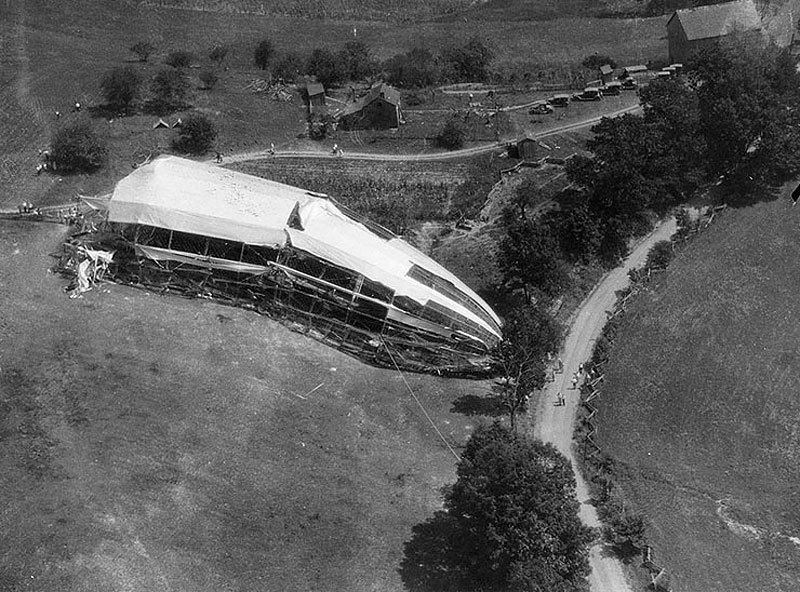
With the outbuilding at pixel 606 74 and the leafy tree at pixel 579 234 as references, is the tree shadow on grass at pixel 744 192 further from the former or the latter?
the outbuilding at pixel 606 74

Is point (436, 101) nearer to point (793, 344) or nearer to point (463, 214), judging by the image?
point (463, 214)

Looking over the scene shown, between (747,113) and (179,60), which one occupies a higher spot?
(179,60)

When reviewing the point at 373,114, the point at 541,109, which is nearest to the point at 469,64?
the point at 541,109

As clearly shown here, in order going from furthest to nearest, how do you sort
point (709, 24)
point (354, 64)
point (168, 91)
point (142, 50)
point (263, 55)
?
1. point (709, 24)
2. point (263, 55)
3. point (354, 64)
4. point (142, 50)
5. point (168, 91)

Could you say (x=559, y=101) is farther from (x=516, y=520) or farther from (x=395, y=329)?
(x=516, y=520)

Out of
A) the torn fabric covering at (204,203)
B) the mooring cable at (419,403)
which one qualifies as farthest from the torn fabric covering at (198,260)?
the mooring cable at (419,403)

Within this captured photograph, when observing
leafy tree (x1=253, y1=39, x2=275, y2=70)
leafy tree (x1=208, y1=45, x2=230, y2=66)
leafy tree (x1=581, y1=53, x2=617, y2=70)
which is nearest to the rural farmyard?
leafy tree (x1=253, y1=39, x2=275, y2=70)

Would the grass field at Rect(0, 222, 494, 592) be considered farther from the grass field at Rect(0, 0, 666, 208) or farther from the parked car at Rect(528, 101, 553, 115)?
the parked car at Rect(528, 101, 553, 115)
